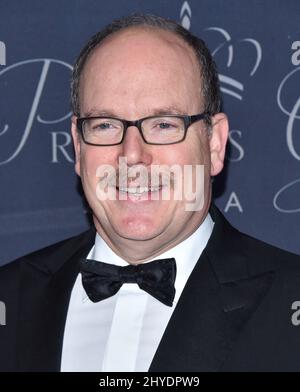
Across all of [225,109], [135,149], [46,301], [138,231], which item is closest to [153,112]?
[135,149]

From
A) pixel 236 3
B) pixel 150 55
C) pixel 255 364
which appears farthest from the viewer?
pixel 236 3

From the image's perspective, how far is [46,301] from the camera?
3.50 m

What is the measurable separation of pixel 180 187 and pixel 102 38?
664 millimetres

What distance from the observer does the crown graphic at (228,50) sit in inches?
165

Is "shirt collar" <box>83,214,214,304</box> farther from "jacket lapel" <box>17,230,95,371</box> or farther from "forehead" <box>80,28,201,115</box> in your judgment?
"forehead" <box>80,28,201,115</box>

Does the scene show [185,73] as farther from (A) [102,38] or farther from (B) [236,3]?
(B) [236,3]

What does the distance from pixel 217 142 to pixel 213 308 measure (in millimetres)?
668

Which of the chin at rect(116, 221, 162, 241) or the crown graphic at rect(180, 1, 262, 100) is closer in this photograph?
the chin at rect(116, 221, 162, 241)

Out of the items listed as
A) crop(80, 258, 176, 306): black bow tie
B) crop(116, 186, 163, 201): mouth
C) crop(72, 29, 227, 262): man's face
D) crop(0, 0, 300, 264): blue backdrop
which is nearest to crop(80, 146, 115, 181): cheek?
crop(72, 29, 227, 262): man's face

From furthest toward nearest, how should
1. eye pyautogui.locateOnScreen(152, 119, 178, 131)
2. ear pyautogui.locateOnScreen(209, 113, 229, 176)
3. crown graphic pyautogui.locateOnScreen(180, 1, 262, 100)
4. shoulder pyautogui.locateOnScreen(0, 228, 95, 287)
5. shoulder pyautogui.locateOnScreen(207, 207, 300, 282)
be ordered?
1. crown graphic pyautogui.locateOnScreen(180, 1, 262, 100)
2. shoulder pyautogui.locateOnScreen(0, 228, 95, 287)
3. ear pyautogui.locateOnScreen(209, 113, 229, 176)
4. shoulder pyautogui.locateOnScreen(207, 207, 300, 282)
5. eye pyautogui.locateOnScreen(152, 119, 178, 131)

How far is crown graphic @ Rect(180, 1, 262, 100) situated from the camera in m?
4.18

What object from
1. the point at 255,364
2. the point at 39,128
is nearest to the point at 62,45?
the point at 39,128

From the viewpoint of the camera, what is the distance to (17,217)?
14.2ft

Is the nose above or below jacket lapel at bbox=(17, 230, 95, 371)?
above
